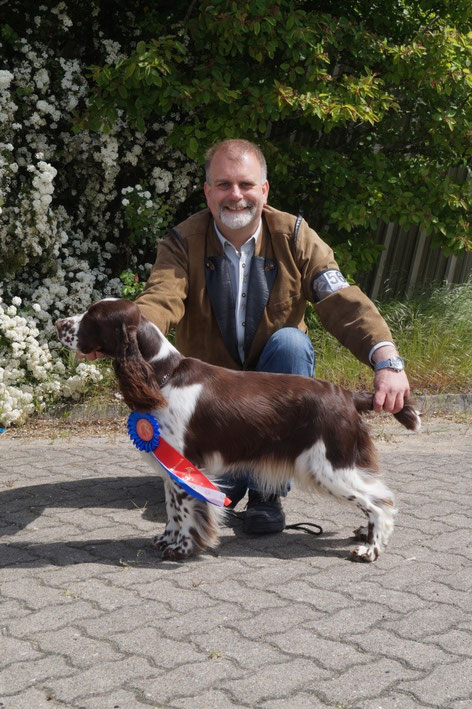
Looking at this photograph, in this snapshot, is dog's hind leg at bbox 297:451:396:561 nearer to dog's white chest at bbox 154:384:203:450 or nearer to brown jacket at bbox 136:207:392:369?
dog's white chest at bbox 154:384:203:450

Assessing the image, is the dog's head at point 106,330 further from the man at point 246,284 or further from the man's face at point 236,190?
the man's face at point 236,190

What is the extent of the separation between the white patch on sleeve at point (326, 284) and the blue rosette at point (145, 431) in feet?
3.63

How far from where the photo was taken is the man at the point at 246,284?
4266 millimetres

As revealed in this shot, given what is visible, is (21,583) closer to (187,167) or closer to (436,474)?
(436,474)

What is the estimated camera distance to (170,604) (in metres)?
3.33

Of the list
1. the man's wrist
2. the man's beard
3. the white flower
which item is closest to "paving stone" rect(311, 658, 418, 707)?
the man's wrist

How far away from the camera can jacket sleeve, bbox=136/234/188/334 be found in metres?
4.17

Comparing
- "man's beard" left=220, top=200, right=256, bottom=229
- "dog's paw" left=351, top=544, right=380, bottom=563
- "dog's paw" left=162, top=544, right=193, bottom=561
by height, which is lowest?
"dog's paw" left=162, top=544, right=193, bottom=561

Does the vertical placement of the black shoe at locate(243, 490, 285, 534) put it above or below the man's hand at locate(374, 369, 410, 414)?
below

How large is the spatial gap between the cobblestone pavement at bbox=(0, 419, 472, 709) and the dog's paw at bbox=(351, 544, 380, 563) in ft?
0.15

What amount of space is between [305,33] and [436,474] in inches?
130

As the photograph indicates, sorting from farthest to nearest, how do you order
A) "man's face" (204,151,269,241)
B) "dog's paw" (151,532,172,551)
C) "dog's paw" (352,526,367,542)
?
"man's face" (204,151,269,241), "dog's paw" (352,526,367,542), "dog's paw" (151,532,172,551)

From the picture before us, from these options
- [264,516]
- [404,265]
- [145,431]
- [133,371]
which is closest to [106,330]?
[133,371]

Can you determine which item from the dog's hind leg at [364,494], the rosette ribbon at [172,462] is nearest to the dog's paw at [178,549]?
the rosette ribbon at [172,462]
